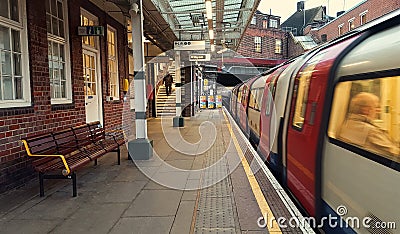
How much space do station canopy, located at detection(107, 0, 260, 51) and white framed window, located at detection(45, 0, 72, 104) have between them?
1.09 meters

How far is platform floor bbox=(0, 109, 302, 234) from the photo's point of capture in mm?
3346

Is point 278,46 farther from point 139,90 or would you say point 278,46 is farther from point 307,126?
point 307,126

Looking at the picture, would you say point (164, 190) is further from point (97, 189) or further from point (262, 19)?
point (262, 19)

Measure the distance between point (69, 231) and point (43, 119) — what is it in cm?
275

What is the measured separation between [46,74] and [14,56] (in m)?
0.72

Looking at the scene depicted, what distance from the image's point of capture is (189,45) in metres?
10.9

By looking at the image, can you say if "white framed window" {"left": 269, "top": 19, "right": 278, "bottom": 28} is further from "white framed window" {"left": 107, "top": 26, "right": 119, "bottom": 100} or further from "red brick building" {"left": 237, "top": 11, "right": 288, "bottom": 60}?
"white framed window" {"left": 107, "top": 26, "right": 119, "bottom": 100}

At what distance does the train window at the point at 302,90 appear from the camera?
12.6ft

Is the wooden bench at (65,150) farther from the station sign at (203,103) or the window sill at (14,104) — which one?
the station sign at (203,103)

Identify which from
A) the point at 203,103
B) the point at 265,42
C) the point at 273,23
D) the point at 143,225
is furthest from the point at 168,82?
the point at 273,23

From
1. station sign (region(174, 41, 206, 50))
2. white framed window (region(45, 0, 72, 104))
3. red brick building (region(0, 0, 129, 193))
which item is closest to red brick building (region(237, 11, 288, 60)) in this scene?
station sign (region(174, 41, 206, 50))

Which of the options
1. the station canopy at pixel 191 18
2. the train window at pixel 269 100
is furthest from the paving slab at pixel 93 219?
the station canopy at pixel 191 18

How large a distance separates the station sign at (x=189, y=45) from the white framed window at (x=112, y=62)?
2.29 meters

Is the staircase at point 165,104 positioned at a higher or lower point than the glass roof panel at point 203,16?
lower
